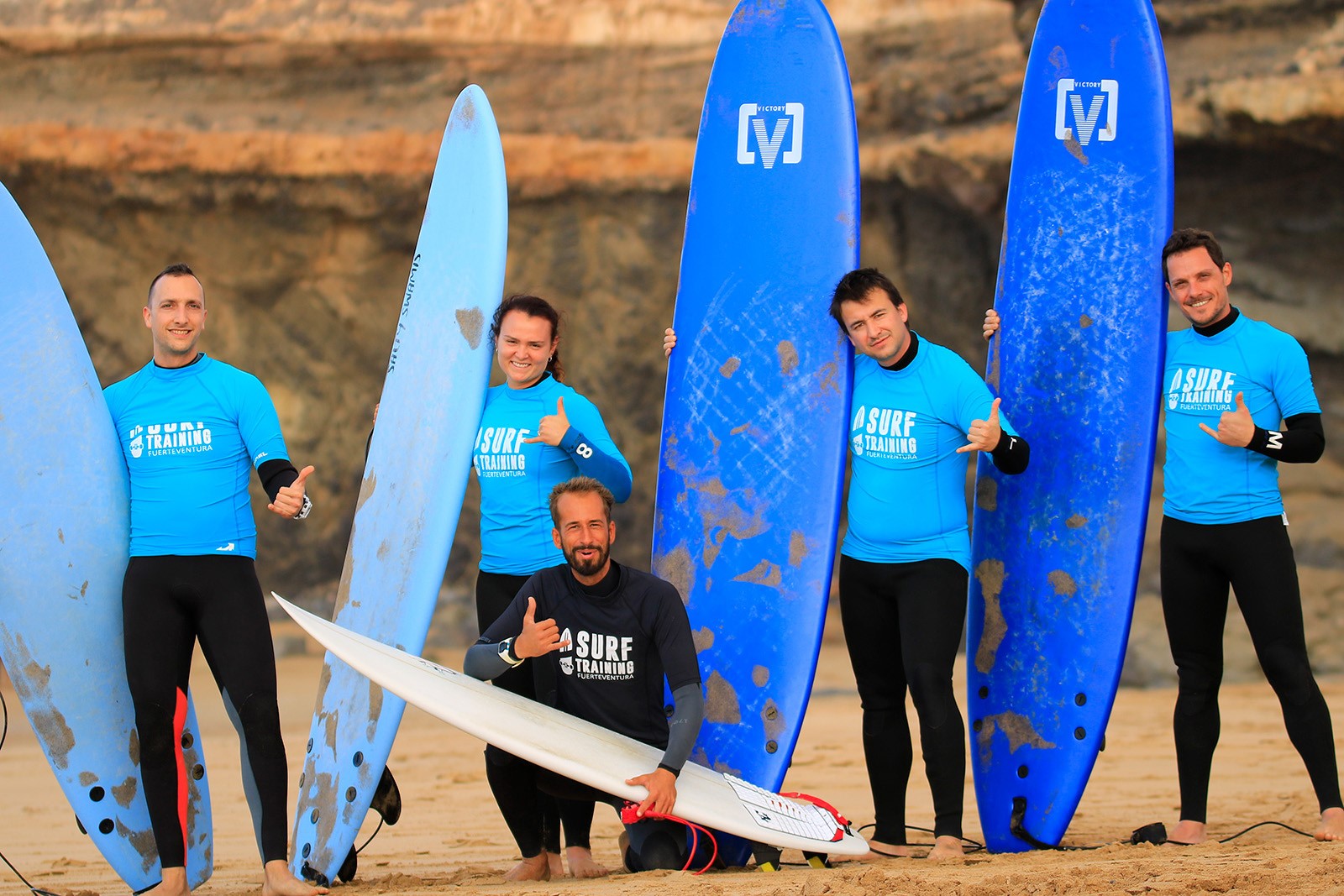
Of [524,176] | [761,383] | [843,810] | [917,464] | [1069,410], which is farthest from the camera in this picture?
[524,176]

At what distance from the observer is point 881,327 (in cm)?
288

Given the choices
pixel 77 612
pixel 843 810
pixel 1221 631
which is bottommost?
pixel 843 810

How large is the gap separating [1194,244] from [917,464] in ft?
2.63

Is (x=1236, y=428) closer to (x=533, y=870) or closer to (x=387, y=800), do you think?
(x=533, y=870)

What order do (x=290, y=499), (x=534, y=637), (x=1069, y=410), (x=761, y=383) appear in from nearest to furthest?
(x=534, y=637) < (x=290, y=499) < (x=1069, y=410) < (x=761, y=383)

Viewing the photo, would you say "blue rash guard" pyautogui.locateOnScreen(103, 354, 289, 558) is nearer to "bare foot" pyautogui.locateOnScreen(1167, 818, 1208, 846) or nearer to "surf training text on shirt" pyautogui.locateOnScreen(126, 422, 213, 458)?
"surf training text on shirt" pyautogui.locateOnScreen(126, 422, 213, 458)

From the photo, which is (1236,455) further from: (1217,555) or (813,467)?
(813,467)

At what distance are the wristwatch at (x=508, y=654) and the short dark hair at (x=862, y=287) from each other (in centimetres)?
111

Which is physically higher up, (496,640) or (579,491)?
(579,491)

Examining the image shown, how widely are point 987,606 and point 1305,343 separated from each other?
4336mm

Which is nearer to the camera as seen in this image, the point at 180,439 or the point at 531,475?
the point at 180,439

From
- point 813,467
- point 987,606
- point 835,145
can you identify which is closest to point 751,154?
point 835,145

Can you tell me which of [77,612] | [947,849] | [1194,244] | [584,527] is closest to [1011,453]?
[1194,244]

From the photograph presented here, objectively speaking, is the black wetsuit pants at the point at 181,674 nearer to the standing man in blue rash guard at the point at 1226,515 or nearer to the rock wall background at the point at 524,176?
the standing man in blue rash guard at the point at 1226,515
